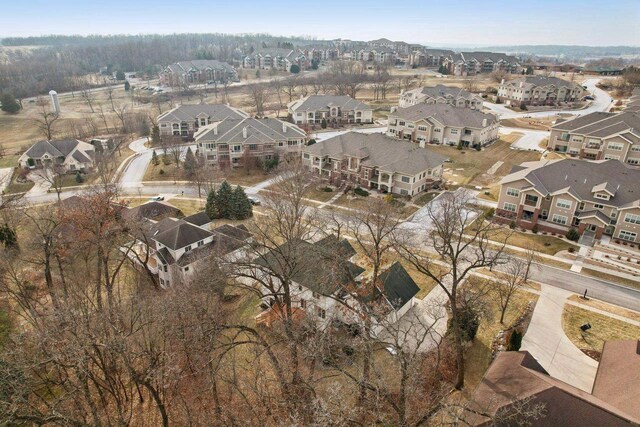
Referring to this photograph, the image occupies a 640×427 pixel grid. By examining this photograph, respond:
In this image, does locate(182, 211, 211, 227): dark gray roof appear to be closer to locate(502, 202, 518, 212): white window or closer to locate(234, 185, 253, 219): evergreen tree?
locate(234, 185, 253, 219): evergreen tree

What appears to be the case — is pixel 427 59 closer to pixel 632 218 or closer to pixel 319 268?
pixel 632 218

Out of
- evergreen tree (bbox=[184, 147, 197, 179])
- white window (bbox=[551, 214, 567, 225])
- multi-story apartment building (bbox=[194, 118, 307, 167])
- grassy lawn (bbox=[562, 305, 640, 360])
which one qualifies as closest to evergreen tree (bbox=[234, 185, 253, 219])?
multi-story apartment building (bbox=[194, 118, 307, 167])

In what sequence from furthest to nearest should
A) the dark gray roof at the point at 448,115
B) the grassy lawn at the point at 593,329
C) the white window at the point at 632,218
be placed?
the dark gray roof at the point at 448,115 → the white window at the point at 632,218 → the grassy lawn at the point at 593,329

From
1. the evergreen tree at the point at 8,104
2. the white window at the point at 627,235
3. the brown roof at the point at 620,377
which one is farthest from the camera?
the evergreen tree at the point at 8,104

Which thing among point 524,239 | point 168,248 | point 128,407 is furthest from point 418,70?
point 128,407

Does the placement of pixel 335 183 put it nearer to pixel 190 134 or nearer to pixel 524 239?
pixel 524 239

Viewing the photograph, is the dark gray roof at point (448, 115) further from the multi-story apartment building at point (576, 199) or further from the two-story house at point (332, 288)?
the two-story house at point (332, 288)

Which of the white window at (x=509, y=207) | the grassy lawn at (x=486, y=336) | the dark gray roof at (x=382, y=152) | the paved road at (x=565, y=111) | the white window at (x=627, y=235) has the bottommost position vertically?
the grassy lawn at (x=486, y=336)

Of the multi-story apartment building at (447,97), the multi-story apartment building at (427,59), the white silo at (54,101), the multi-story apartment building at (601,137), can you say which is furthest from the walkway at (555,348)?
the multi-story apartment building at (427,59)
